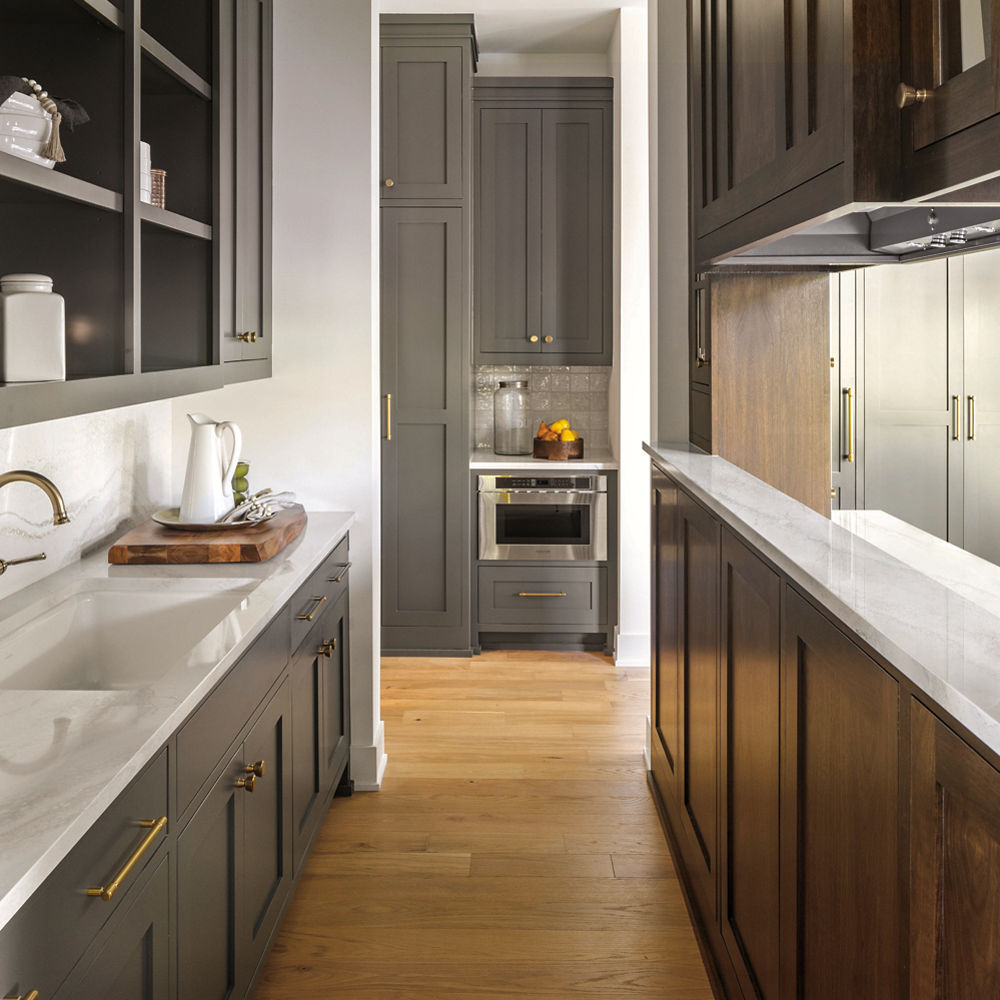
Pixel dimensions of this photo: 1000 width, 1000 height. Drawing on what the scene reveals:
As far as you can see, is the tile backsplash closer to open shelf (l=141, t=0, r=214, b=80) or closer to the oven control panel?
the oven control panel

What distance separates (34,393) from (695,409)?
76.7 inches

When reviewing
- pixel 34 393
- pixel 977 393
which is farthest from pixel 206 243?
pixel 977 393

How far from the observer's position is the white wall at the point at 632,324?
4.48 m

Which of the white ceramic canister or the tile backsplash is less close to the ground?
the tile backsplash

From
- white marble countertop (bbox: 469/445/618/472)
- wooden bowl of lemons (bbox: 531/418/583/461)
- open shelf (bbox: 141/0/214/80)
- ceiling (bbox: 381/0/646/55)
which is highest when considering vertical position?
ceiling (bbox: 381/0/646/55)

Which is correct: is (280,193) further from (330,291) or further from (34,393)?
(34,393)

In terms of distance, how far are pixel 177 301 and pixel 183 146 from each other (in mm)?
360

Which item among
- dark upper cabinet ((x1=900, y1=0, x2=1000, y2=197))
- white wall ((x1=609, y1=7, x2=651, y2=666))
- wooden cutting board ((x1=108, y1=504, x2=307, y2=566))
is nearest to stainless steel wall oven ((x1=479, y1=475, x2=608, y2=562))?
white wall ((x1=609, y1=7, x2=651, y2=666))

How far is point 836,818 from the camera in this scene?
1335mm

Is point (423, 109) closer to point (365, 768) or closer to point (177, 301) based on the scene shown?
point (177, 301)

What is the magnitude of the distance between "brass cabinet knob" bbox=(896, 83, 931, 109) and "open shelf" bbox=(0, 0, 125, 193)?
1.36 m

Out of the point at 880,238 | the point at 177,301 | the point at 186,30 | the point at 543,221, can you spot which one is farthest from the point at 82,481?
the point at 543,221

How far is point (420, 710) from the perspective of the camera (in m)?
4.00

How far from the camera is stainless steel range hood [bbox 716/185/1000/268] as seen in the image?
5.59 feet
